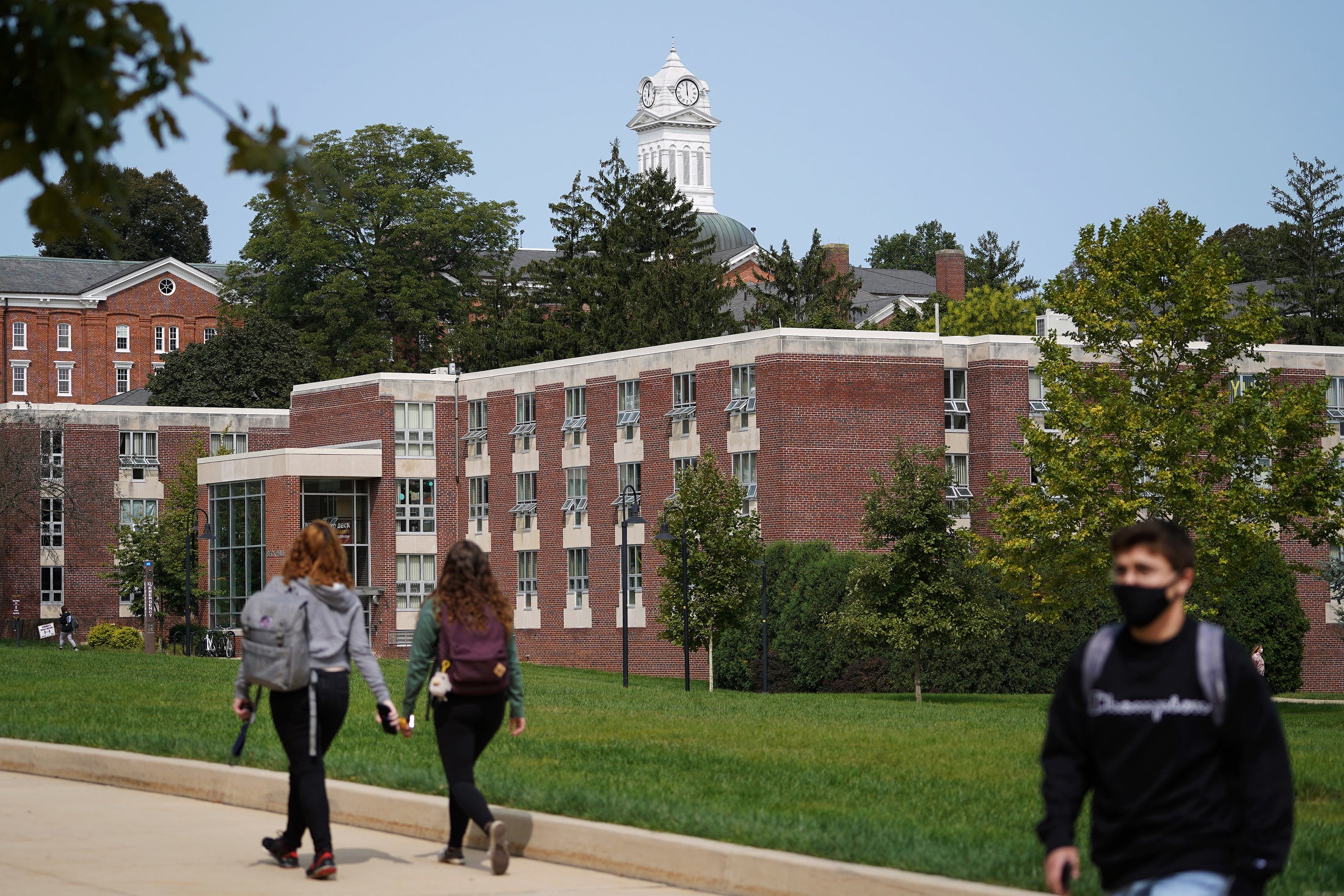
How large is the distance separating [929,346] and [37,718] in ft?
136

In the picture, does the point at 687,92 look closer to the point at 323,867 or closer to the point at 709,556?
the point at 709,556

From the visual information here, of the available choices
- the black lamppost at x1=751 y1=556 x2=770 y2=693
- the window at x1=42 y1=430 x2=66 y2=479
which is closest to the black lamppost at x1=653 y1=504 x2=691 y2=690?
the black lamppost at x1=751 y1=556 x2=770 y2=693

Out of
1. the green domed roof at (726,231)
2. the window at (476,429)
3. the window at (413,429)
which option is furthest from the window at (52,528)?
the green domed roof at (726,231)

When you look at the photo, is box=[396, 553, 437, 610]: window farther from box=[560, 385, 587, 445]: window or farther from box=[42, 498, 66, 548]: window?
box=[42, 498, 66, 548]: window

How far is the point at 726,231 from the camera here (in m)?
137

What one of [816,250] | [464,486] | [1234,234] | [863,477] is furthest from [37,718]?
[1234,234]

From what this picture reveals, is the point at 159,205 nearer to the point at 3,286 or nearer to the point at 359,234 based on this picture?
the point at 3,286

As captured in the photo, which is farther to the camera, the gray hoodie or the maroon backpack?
the maroon backpack

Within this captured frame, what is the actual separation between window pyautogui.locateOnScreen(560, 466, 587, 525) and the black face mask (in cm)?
5762

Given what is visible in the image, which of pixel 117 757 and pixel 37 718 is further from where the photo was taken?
pixel 37 718

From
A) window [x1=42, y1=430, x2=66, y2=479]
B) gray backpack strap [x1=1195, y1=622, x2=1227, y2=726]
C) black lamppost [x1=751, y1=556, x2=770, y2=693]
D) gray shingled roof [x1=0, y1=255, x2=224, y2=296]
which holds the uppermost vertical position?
gray shingled roof [x1=0, y1=255, x2=224, y2=296]

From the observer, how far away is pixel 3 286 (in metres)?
109

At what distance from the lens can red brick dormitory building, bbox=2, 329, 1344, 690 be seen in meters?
56.2

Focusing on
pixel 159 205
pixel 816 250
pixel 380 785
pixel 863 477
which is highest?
pixel 159 205
